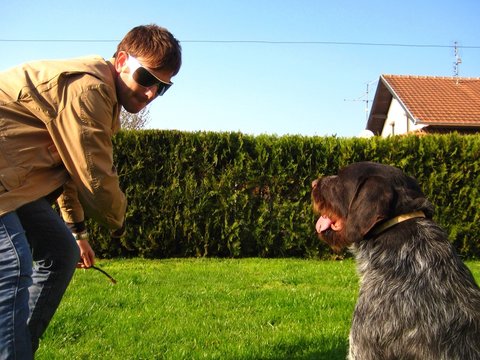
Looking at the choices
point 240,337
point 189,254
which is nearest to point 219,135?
point 189,254

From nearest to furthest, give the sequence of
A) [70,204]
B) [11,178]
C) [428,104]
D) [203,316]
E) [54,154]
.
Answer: [11,178], [54,154], [70,204], [203,316], [428,104]

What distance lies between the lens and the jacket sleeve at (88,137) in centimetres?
255

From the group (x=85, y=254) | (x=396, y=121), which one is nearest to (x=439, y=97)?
(x=396, y=121)

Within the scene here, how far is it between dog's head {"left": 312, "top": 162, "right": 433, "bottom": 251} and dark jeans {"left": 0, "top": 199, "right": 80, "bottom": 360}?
1708mm

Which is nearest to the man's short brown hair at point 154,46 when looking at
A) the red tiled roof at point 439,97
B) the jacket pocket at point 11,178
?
the jacket pocket at point 11,178

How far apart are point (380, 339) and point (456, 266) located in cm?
61

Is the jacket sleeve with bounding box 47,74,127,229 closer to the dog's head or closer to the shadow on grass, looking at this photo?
the dog's head

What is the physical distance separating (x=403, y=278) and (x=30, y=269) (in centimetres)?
206

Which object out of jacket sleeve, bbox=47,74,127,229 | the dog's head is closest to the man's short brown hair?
jacket sleeve, bbox=47,74,127,229

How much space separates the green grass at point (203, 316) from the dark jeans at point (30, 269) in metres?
1.18

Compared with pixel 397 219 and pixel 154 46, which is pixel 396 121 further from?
→ pixel 154 46

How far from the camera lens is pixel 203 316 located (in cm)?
544

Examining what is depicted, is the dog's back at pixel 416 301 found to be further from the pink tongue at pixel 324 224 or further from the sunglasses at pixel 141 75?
the sunglasses at pixel 141 75

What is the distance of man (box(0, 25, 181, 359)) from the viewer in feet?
8.21
